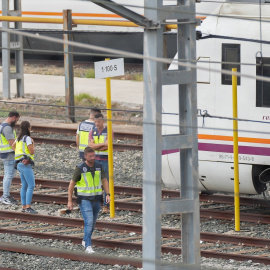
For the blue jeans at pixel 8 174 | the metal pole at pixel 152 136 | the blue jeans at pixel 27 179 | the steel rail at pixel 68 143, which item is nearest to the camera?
the metal pole at pixel 152 136

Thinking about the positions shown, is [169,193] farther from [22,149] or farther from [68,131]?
[68,131]

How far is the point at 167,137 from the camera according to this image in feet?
25.0

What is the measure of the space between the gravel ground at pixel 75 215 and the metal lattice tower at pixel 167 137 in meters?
2.75

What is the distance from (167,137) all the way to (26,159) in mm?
5476

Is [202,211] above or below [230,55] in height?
below

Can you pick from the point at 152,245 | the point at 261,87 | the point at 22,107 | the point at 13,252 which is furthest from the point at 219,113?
the point at 22,107

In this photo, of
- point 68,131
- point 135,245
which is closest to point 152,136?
point 135,245

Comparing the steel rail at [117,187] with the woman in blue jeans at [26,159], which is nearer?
the woman in blue jeans at [26,159]

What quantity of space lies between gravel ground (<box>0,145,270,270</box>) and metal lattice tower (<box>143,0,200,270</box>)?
9.03ft

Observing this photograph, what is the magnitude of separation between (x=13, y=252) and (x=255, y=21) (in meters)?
4.55

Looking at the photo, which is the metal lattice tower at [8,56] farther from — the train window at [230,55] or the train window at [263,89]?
the train window at [263,89]

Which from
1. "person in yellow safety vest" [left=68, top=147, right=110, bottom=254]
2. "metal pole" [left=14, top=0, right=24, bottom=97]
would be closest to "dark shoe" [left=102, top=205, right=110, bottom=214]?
"person in yellow safety vest" [left=68, top=147, right=110, bottom=254]

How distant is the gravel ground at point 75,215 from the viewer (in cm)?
1071

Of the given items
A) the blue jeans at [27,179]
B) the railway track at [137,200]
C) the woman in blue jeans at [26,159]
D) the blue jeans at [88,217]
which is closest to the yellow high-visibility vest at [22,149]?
the woman in blue jeans at [26,159]
